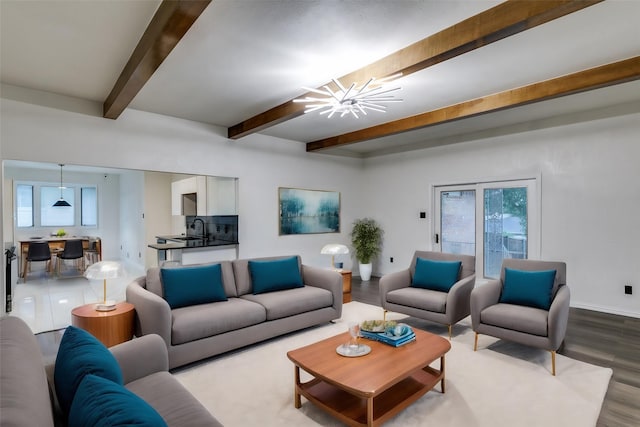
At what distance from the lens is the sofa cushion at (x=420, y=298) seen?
362cm

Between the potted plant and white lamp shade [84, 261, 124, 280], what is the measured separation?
4632mm

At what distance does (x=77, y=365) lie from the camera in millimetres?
1386

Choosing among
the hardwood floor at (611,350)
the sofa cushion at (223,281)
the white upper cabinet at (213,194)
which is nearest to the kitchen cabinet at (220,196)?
the white upper cabinet at (213,194)

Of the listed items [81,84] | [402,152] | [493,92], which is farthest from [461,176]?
[81,84]

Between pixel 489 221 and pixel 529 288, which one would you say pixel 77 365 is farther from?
pixel 489 221

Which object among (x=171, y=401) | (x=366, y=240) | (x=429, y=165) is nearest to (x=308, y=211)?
(x=366, y=240)

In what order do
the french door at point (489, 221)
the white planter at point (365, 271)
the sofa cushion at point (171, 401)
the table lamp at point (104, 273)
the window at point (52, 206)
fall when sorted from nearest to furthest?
the sofa cushion at point (171, 401) < the table lamp at point (104, 273) < the french door at point (489, 221) < the white planter at point (365, 271) < the window at point (52, 206)

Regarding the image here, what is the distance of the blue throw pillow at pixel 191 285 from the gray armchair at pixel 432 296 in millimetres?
1972

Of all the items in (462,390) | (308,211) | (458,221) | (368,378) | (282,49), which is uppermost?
(282,49)

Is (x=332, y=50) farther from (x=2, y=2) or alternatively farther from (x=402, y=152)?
(x=402, y=152)

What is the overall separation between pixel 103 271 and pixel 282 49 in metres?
2.51

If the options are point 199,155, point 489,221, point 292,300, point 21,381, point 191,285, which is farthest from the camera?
point 489,221

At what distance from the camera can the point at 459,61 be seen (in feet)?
9.86

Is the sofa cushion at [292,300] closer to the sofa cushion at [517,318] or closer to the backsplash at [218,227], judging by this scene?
the sofa cushion at [517,318]
